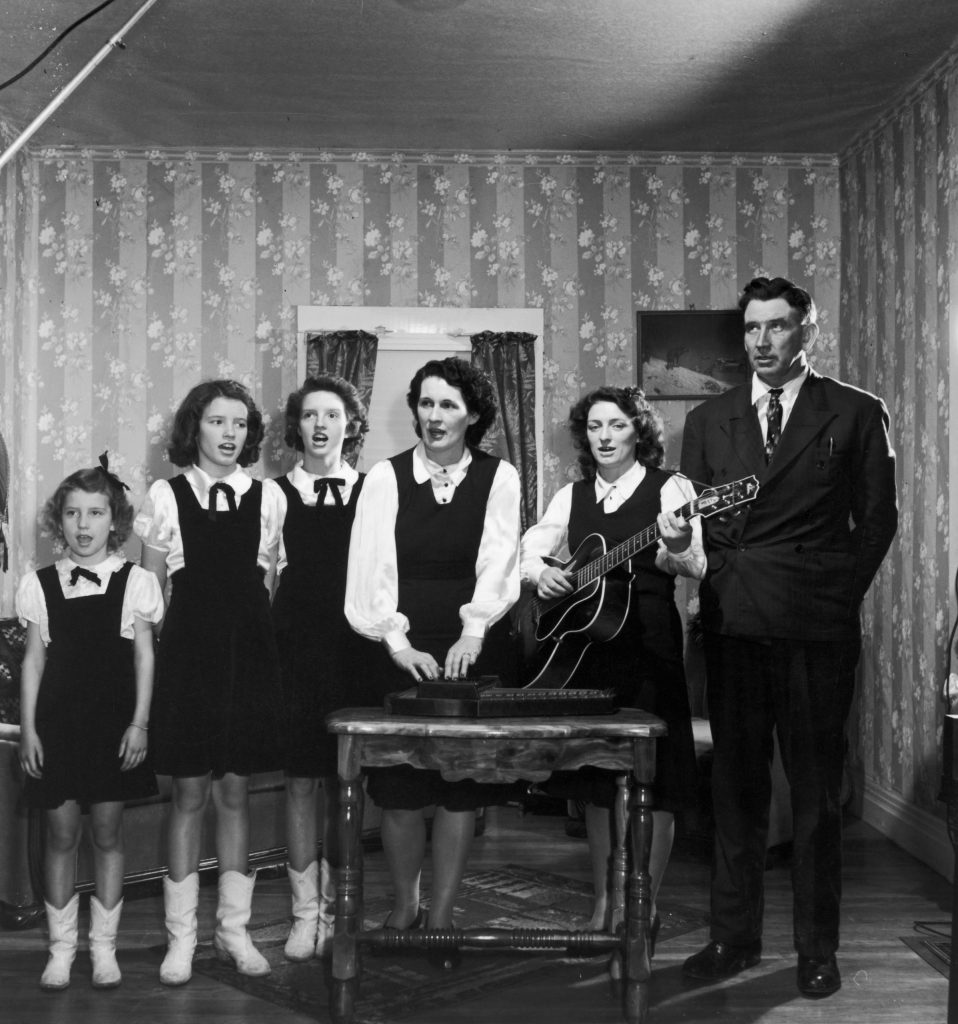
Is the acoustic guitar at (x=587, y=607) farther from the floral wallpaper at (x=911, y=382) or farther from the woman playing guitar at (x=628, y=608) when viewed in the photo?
the floral wallpaper at (x=911, y=382)

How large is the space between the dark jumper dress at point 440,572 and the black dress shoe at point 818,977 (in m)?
0.92

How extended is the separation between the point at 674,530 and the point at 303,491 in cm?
110

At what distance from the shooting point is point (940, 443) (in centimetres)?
466

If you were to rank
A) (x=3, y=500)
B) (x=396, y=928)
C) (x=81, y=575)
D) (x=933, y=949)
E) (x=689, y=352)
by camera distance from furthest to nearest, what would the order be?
1. (x=689, y=352)
2. (x=3, y=500)
3. (x=933, y=949)
4. (x=81, y=575)
5. (x=396, y=928)

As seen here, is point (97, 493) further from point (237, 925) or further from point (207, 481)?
point (237, 925)

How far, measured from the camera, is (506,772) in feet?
9.09

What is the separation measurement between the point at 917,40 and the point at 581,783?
315 centimetres

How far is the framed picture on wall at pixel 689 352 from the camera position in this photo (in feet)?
19.3

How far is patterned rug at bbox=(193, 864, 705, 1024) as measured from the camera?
3.03 meters

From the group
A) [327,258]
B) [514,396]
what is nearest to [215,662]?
[514,396]

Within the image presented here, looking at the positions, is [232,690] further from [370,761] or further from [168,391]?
[168,391]

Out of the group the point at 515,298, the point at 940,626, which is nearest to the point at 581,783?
the point at 940,626

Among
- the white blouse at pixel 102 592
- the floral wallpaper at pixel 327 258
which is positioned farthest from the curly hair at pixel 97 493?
the floral wallpaper at pixel 327 258

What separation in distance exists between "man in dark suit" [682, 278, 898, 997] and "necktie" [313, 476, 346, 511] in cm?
104
